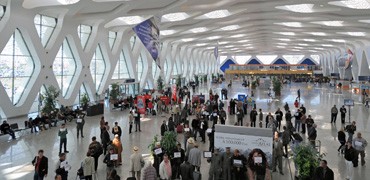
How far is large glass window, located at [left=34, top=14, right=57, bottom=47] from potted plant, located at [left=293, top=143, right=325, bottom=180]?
17.2 metres

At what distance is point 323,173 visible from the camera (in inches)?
249

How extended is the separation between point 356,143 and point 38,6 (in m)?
15.9

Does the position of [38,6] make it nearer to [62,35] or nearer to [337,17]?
[62,35]

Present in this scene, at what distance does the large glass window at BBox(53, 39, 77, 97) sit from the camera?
21328 millimetres

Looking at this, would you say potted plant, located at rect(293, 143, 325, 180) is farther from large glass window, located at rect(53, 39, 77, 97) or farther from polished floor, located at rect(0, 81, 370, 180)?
large glass window, located at rect(53, 39, 77, 97)

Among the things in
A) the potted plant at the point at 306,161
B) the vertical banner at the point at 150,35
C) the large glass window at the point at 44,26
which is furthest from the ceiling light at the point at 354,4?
the potted plant at the point at 306,161

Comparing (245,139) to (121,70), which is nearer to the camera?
(245,139)

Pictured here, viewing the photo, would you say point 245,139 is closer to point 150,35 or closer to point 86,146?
point 150,35

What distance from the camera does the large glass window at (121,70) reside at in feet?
96.9

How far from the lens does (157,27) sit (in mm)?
11000

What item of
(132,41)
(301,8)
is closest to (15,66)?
(132,41)

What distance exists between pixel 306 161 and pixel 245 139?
152 cm

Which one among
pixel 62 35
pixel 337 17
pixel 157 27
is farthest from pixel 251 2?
pixel 157 27

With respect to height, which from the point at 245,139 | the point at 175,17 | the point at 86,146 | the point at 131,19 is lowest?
the point at 86,146
